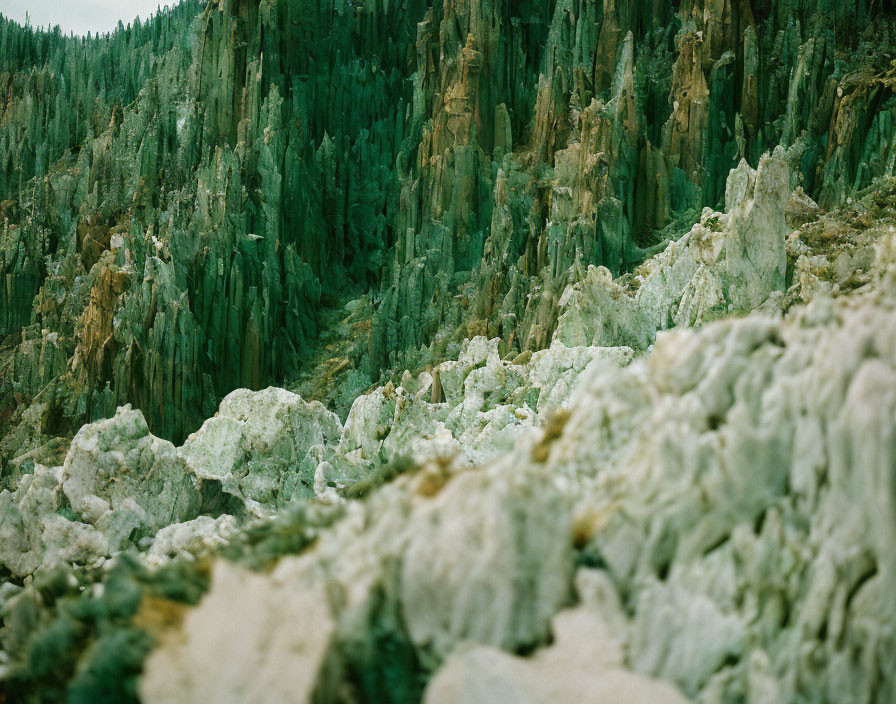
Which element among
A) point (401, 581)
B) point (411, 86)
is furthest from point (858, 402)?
point (411, 86)

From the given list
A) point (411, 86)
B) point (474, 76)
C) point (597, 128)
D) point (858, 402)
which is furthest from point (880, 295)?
point (411, 86)

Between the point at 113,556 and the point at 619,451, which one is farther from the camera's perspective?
the point at 113,556

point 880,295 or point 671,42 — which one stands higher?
point 671,42

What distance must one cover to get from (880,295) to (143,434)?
22.0 m

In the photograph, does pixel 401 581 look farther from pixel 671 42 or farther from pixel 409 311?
pixel 671 42

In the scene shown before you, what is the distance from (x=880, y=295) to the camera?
7785 millimetres

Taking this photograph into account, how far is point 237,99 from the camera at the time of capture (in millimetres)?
50219

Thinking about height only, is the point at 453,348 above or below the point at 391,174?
below

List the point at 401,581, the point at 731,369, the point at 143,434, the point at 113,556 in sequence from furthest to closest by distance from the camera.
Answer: the point at 143,434
the point at 113,556
the point at 731,369
the point at 401,581

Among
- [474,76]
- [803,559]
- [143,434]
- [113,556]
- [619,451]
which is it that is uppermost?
[474,76]

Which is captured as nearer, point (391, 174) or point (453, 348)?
point (453, 348)

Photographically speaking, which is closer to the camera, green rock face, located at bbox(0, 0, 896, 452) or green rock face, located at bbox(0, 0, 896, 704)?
green rock face, located at bbox(0, 0, 896, 704)

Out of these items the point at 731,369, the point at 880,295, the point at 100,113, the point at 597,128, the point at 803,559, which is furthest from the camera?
the point at 100,113

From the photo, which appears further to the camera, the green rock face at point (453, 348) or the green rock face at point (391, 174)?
the green rock face at point (391, 174)
